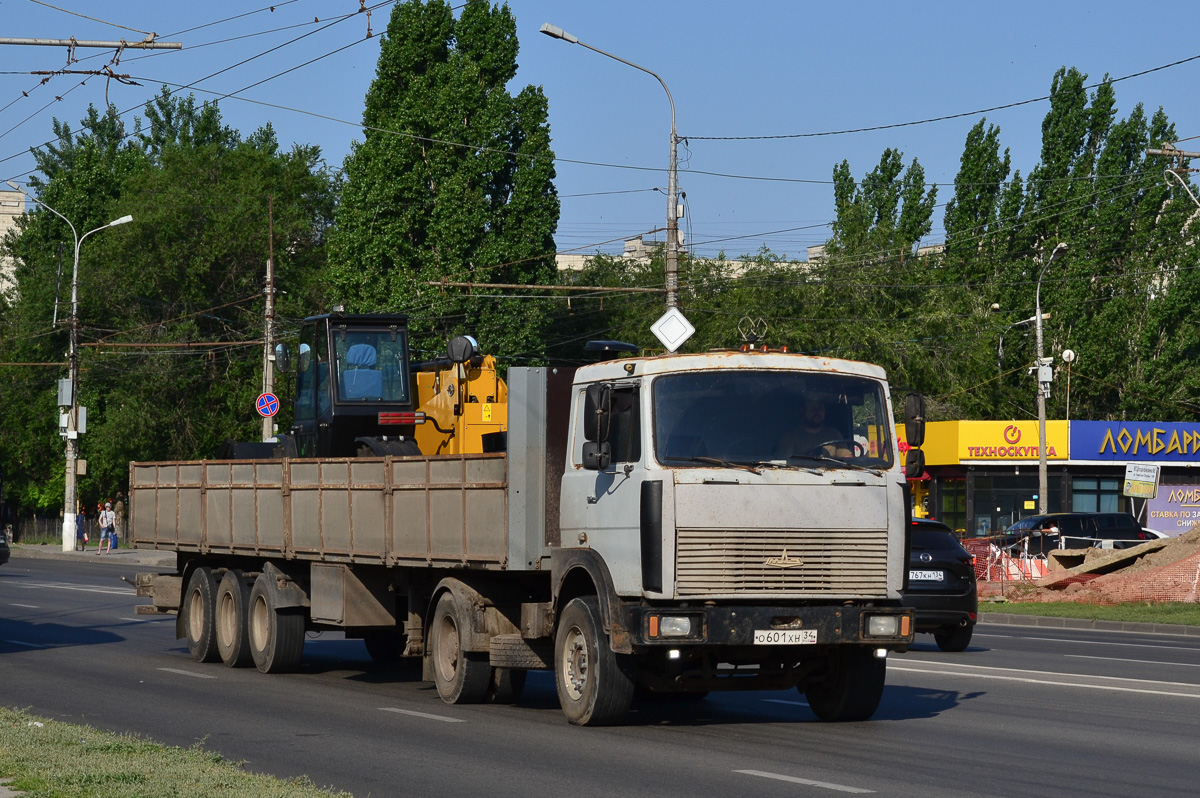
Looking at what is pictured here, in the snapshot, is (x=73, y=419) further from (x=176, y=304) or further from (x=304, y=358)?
(x=304, y=358)

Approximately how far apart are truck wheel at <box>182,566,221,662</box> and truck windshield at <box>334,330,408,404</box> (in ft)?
8.48

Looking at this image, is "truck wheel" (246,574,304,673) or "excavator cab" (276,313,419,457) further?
"excavator cab" (276,313,419,457)

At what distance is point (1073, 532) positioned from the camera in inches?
1495

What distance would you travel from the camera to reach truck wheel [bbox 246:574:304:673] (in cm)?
1555

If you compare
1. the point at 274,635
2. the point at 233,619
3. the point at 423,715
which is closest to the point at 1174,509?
the point at 233,619

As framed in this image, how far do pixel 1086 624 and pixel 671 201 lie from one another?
994 cm

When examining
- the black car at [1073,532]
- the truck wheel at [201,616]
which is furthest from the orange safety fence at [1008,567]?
the truck wheel at [201,616]

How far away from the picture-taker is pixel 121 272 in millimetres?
61438

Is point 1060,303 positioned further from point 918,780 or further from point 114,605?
point 918,780

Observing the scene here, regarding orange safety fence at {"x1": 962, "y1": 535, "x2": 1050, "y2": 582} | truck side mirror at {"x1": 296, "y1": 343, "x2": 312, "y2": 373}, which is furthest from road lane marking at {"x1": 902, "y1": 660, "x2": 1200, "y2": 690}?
orange safety fence at {"x1": 962, "y1": 535, "x2": 1050, "y2": 582}

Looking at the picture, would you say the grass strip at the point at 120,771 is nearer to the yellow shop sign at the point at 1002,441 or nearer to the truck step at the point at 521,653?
the truck step at the point at 521,653

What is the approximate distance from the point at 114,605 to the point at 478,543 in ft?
55.0

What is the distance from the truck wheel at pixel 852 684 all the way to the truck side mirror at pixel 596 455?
225cm

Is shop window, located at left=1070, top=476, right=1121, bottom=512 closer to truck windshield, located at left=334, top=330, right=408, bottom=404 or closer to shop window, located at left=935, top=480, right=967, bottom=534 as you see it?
shop window, located at left=935, top=480, right=967, bottom=534
